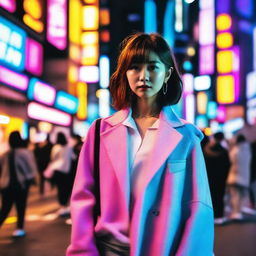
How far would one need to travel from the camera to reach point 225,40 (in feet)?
85.0

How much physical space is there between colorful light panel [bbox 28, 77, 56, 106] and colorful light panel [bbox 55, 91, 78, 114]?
60 cm

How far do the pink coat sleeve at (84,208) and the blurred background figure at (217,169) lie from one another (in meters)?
5.28

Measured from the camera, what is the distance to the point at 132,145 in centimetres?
152

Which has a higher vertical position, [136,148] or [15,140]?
[15,140]

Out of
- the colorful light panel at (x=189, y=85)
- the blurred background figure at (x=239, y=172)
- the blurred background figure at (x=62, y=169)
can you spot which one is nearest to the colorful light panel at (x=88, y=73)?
the colorful light panel at (x=189, y=85)

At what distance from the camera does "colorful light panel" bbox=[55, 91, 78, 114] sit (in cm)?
1532

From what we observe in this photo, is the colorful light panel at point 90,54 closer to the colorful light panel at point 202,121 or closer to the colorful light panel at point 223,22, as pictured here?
the colorful light panel at point 223,22

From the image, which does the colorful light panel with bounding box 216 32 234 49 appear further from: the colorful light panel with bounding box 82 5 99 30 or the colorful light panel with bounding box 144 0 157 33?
the colorful light panel with bounding box 82 5 99 30

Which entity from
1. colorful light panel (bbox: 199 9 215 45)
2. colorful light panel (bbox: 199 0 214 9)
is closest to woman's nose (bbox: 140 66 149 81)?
colorful light panel (bbox: 199 9 215 45)

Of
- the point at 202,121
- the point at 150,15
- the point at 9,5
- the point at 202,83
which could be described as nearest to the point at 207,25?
the point at 150,15

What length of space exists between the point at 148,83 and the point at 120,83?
7.7 inches

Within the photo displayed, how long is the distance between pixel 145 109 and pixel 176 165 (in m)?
0.30

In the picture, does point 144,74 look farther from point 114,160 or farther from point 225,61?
point 225,61

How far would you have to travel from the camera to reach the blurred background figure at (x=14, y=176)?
5820 mm
